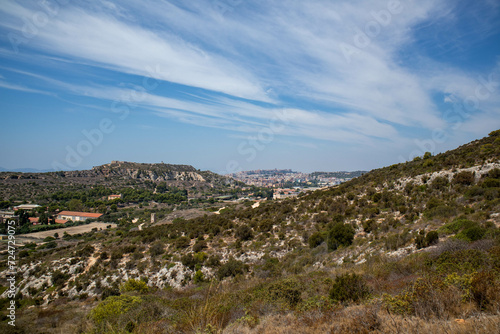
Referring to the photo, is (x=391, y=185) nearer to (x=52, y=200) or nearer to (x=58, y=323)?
(x=58, y=323)

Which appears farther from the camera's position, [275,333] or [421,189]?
[421,189]

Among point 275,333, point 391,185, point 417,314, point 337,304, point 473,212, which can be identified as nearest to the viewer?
point 417,314

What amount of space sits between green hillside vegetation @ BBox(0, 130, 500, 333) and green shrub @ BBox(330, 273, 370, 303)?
3 cm

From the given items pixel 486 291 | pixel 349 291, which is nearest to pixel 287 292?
pixel 349 291

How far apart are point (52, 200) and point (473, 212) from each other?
86.2m

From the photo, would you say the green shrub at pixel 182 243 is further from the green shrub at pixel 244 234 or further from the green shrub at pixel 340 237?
the green shrub at pixel 340 237

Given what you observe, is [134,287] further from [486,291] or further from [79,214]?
[79,214]

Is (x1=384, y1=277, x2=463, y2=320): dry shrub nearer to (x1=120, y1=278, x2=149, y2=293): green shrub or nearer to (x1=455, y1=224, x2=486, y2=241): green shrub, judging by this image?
(x1=455, y1=224, x2=486, y2=241): green shrub

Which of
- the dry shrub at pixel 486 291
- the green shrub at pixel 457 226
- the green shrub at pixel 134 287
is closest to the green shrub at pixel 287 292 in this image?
the dry shrub at pixel 486 291

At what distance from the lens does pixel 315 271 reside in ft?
33.4

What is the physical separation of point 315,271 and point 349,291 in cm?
453

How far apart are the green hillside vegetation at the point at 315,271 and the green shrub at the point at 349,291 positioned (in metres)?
0.03

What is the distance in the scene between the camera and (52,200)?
66.1 meters

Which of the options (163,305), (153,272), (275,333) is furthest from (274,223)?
(275,333)
